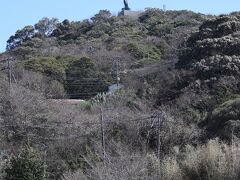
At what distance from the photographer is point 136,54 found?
52.2 metres

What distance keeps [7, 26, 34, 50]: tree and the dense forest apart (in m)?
16.4

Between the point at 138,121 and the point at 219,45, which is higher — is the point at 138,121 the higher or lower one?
the lower one

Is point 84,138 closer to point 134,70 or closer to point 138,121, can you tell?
point 138,121

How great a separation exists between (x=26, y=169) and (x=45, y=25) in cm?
5096

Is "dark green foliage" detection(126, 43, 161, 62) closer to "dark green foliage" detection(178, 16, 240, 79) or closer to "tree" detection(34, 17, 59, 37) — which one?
"dark green foliage" detection(178, 16, 240, 79)

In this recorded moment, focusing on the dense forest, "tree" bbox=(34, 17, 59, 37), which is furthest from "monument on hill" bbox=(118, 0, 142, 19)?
the dense forest

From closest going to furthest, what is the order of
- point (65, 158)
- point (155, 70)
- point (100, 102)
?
point (65, 158)
point (100, 102)
point (155, 70)

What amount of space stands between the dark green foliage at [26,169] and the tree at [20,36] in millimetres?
47155

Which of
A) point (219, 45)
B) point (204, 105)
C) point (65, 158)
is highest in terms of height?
point (219, 45)

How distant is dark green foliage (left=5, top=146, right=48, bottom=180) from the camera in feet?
75.2

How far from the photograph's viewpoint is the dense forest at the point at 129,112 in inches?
758

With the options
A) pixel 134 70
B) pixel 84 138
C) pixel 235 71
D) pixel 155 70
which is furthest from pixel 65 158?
pixel 134 70

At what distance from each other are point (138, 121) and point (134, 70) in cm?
1333

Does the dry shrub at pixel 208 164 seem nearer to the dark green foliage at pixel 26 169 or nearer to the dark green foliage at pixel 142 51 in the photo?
the dark green foliage at pixel 26 169
